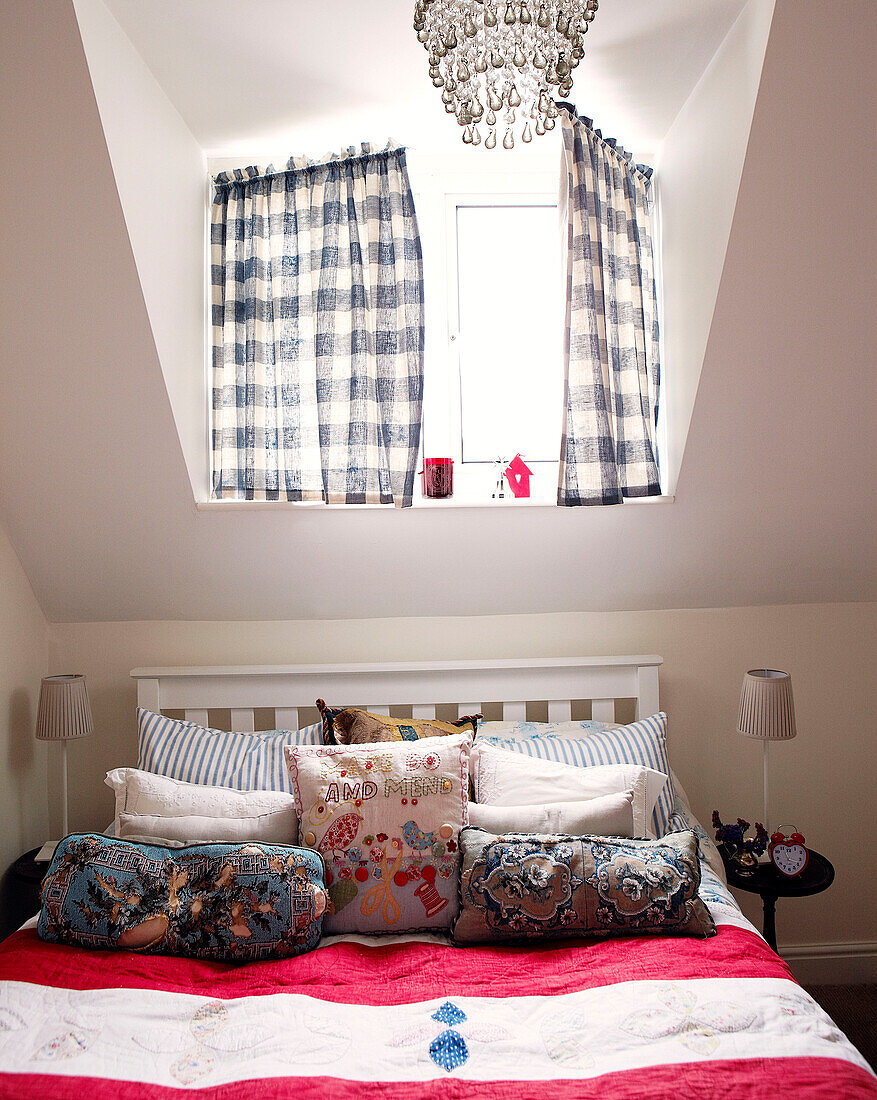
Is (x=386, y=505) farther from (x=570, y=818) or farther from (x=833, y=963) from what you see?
(x=833, y=963)

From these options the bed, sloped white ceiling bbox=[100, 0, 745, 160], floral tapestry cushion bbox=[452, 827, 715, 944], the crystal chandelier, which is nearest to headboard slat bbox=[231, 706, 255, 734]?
the bed

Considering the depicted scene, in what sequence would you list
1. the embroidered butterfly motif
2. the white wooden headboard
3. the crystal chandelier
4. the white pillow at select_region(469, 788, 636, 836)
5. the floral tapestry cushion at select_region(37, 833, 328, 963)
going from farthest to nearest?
the white wooden headboard → the white pillow at select_region(469, 788, 636, 836) → the floral tapestry cushion at select_region(37, 833, 328, 963) → the embroidered butterfly motif → the crystal chandelier

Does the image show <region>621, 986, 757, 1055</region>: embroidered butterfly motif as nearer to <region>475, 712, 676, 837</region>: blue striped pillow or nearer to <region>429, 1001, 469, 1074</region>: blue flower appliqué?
<region>429, 1001, 469, 1074</region>: blue flower appliqué

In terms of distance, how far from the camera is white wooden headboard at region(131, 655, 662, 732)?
8.21 feet

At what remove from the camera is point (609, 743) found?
225 centimetres

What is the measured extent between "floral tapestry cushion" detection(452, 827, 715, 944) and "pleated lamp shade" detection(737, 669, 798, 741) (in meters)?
0.74

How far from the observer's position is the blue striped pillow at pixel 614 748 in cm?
219

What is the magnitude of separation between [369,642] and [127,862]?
1.10 meters

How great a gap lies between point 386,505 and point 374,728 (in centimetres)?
63

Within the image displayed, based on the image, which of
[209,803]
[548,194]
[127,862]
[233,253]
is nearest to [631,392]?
[548,194]

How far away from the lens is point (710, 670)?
2654 mm

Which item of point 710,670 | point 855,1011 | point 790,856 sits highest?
point 710,670

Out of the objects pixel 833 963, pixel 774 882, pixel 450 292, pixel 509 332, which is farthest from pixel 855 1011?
pixel 450 292

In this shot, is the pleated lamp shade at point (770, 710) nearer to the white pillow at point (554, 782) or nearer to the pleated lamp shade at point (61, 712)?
the white pillow at point (554, 782)
